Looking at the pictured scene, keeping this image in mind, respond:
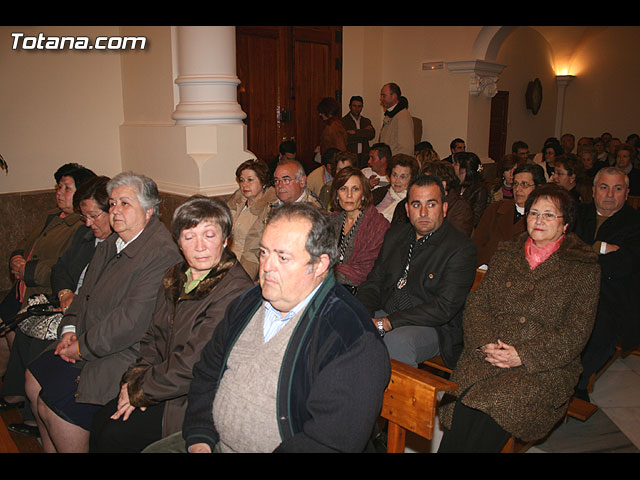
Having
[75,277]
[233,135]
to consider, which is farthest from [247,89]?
[75,277]

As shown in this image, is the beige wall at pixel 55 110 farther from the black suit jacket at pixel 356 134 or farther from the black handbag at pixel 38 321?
the black suit jacket at pixel 356 134

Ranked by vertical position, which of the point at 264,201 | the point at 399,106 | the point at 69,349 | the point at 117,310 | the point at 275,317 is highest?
the point at 399,106

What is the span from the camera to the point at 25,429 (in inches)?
112

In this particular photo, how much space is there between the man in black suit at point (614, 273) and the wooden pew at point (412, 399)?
1771 millimetres

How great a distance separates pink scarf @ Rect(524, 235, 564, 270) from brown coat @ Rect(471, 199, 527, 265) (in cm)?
124

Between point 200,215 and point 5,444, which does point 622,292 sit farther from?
point 5,444

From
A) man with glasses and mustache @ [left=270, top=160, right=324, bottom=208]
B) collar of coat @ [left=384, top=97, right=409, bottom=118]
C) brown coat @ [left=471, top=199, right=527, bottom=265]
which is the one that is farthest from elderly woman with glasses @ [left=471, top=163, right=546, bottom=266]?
collar of coat @ [left=384, top=97, right=409, bottom=118]

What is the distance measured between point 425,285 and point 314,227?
1.28m

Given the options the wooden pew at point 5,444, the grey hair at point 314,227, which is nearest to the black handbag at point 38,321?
the wooden pew at point 5,444

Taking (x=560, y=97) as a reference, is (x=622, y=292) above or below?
below

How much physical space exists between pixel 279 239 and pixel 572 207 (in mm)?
1572

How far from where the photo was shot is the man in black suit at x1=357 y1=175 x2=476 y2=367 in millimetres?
2795

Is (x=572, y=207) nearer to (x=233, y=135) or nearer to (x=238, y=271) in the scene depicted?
(x=238, y=271)

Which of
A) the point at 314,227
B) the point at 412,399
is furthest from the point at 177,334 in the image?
the point at 412,399
